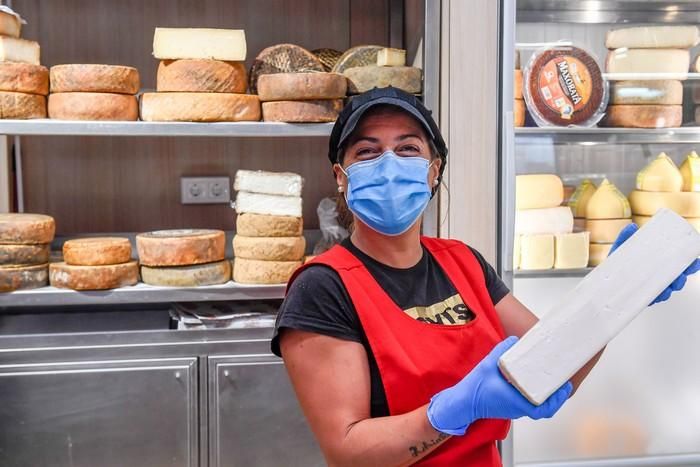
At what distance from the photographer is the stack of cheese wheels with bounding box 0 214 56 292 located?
218cm

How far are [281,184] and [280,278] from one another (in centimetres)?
30

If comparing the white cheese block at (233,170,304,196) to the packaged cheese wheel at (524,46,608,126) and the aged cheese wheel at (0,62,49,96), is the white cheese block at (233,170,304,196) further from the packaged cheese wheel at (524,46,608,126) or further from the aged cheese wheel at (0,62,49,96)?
the packaged cheese wheel at (524,46,608,126)

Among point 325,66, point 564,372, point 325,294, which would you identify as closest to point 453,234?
point 325,66

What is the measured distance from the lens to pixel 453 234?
2.25 m

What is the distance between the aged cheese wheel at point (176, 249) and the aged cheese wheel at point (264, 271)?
4.4 inches

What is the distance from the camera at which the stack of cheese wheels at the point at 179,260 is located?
2.23 metres

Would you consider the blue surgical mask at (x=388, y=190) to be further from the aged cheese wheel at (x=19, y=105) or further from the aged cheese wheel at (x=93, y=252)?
the aged cheese wheel at (x=19, y=105)

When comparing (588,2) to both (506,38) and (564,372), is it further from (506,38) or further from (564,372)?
(564,372)

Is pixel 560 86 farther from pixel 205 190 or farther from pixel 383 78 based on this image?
pixel 205 190

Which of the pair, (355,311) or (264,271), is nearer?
(355,311)

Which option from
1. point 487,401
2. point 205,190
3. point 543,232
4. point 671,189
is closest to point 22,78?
point 205,190

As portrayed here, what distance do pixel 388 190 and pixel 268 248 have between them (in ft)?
3.73

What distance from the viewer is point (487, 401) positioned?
0.93m

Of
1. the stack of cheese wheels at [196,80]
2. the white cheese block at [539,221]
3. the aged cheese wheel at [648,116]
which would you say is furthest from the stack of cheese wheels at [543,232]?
the stack of cheese wheels at [196,80]
